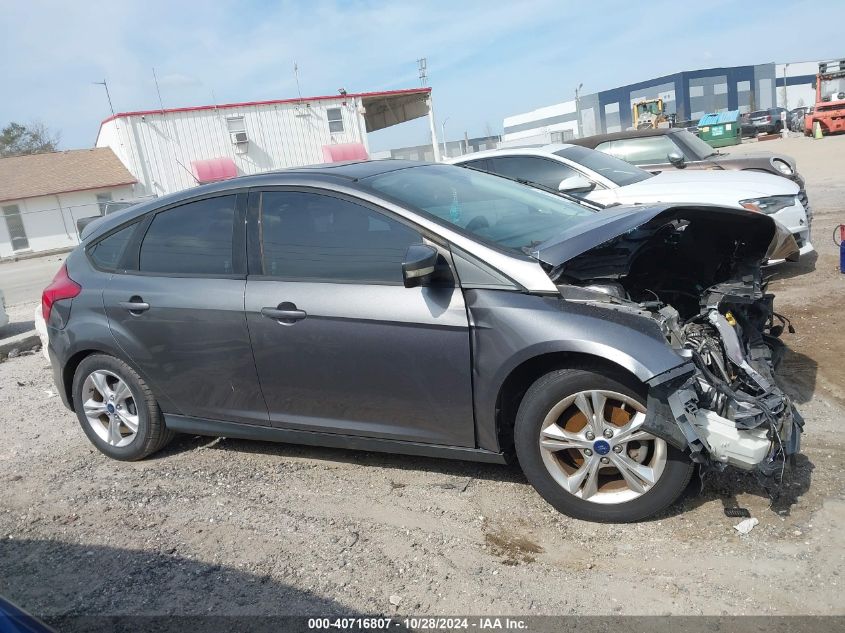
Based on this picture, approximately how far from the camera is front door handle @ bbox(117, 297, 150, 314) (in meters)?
4.30

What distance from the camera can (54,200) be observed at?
33.1 metres

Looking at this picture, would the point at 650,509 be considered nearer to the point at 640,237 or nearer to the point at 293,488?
the point at 640,237

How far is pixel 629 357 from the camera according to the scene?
301 cm

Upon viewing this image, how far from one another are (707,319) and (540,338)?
1.03m

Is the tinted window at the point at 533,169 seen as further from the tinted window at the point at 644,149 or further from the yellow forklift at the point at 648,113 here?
the yellow forklift at the point at 648,113

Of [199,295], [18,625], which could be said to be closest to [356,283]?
[199,295]

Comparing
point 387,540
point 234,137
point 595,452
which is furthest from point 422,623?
point 234,137

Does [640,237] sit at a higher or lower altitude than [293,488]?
higher

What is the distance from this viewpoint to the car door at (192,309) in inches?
159

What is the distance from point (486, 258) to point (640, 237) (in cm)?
94

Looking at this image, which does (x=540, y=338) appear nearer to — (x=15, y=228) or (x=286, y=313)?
(x=286, y=313)

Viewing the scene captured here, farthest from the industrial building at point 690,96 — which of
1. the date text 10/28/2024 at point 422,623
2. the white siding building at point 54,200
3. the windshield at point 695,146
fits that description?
the date text 10/28/2024 at point 422,623

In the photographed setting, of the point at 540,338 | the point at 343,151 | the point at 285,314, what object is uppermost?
the point at 343,151

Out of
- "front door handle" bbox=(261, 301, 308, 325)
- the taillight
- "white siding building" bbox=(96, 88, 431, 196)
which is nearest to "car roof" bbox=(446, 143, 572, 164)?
the taillight
